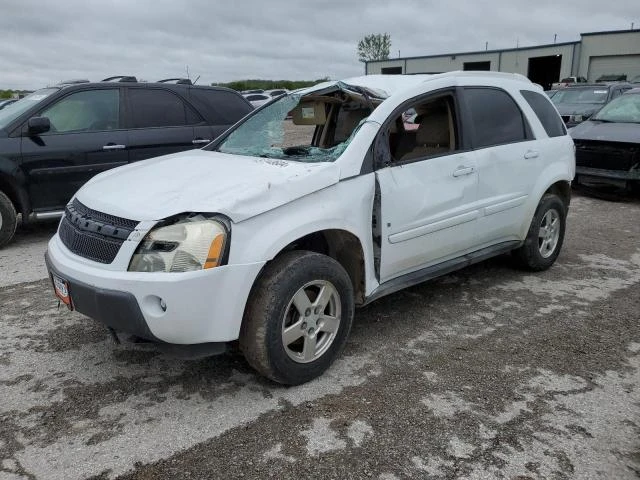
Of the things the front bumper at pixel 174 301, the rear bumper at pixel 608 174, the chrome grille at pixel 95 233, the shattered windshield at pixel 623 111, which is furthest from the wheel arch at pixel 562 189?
the shattered windshield at pixel 623 111

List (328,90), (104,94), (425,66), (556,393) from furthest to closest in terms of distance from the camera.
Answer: (425,66) < (104,94) < (328,90) < (556,393)

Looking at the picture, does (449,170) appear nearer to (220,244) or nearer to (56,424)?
(220,244)

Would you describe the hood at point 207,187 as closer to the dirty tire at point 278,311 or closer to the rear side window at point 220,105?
the dirty tire at point 278,311

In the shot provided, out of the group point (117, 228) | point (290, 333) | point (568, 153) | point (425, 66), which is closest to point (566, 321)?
point (568, 153)

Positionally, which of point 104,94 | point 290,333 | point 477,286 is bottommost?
point 477,286

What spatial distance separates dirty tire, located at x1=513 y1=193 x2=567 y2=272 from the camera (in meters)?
4.92

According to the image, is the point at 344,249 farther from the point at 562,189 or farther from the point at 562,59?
the point at 562,59

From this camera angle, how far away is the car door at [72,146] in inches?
238

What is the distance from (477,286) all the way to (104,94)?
15.6 feet

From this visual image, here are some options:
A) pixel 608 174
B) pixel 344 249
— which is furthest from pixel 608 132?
pixel 344 249

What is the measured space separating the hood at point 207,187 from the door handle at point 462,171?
1100 mm

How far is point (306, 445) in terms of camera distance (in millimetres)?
2666

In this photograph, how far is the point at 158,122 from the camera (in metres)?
6.85

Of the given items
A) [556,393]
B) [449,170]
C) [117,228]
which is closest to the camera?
[117,228]
